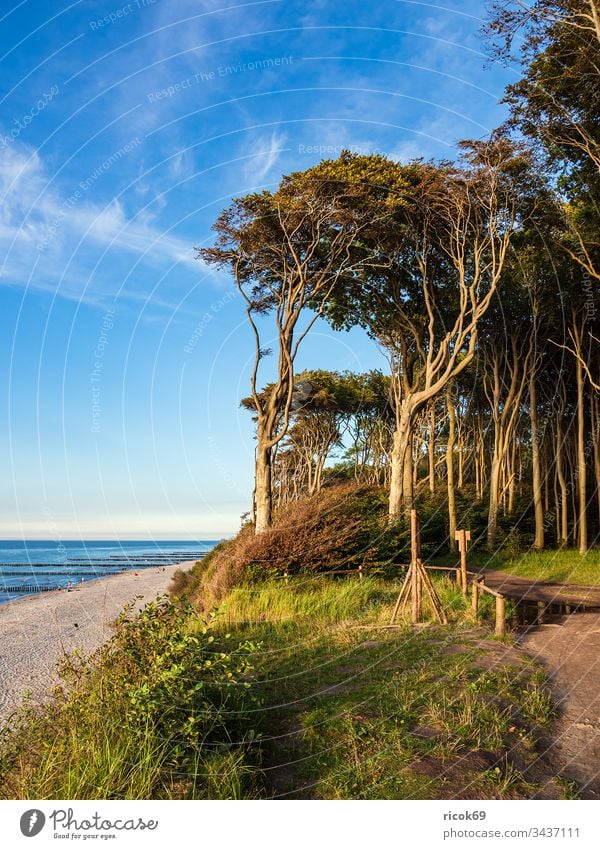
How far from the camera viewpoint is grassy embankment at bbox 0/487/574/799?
4508 mm

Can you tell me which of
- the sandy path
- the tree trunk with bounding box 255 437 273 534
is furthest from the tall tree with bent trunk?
the sandy path

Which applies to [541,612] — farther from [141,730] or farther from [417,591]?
[141,730]

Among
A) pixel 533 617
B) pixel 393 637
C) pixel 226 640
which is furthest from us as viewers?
pixel 533 617

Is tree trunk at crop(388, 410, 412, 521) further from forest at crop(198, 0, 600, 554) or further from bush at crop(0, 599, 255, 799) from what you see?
bush at crop(0, 599, 255, 799)

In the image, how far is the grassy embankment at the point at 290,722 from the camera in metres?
4.51

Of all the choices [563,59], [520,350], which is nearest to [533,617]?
[563,59]

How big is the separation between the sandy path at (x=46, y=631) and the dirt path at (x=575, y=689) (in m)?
4.50

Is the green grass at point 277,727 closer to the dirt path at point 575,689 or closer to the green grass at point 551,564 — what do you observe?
the dirt path at point 575,689

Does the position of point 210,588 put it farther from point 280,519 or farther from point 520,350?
point 520,350

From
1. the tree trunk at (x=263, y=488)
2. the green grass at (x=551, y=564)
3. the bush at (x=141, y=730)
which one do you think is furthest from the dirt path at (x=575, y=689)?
the tree trunk at (x=263, y=488)

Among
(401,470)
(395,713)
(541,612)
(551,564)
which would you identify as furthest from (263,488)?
(395,713)

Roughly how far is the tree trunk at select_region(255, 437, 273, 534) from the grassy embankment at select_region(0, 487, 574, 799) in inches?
293

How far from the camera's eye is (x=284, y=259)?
1744 cm
